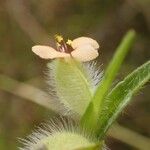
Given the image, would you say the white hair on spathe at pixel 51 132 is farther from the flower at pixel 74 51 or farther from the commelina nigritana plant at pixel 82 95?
the flower at pixel 74 51

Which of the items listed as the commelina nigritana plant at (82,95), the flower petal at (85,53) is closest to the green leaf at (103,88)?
the commelina nigritana plant at (82,95)

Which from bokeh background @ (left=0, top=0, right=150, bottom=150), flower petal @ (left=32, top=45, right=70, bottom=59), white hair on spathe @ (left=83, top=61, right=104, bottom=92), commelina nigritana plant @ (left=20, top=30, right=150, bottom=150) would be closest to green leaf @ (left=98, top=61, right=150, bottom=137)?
commelina nigritana plant @ (left=20, top=30, right=150, bottom=150)

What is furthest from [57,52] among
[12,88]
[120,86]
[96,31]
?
[96,31]

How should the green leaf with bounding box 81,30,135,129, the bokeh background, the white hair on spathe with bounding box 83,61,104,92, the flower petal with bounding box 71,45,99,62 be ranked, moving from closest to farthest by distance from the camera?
the green leaf with bounding box 81,30,135,129 → the flower petal with bounding box 71,45,99,62 → the white hair on spathe with bounding box 83,61,104,92 → the bokeh background

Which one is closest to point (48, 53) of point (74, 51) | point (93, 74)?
point (74, 51)

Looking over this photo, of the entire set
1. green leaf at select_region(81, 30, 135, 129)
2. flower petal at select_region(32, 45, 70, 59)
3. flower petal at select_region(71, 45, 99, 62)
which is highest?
flower petal at select_region(32, 45, 70, 59)

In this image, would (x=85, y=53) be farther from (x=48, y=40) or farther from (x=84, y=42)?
(x=48, y=40)

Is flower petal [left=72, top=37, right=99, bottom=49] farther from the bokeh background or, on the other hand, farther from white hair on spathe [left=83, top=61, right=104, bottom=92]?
the bokeh background
